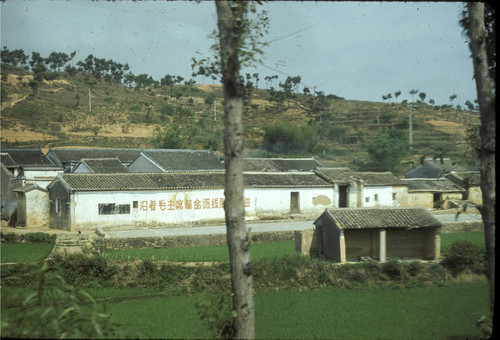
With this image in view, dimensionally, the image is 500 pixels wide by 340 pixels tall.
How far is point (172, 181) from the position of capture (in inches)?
763

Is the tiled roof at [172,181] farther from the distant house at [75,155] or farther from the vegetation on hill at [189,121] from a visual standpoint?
the distant house at [75,155]

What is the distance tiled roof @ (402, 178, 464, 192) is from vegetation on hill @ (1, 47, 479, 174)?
4.19 ft

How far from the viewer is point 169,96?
47.8m

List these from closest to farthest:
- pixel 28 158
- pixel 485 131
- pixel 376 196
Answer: pixel 485 131, pixel 376 196, pixel 28 158

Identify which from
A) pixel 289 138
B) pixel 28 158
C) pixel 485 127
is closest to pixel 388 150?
pixel 289 138

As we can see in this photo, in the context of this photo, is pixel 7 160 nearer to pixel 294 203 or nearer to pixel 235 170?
pixel 294 203

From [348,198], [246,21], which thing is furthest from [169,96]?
[246,21]

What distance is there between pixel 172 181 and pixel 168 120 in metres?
22.1

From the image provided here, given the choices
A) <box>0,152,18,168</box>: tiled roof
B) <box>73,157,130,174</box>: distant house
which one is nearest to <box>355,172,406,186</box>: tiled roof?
<box>73,157,130,174</box>: distant house

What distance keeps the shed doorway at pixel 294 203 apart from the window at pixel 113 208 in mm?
7795

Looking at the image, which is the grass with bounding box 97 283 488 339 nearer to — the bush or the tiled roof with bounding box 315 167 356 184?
the bush

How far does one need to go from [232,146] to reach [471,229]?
16742 millimetres

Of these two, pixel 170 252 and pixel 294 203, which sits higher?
pixel 294 203

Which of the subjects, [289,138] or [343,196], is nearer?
[343,196]
